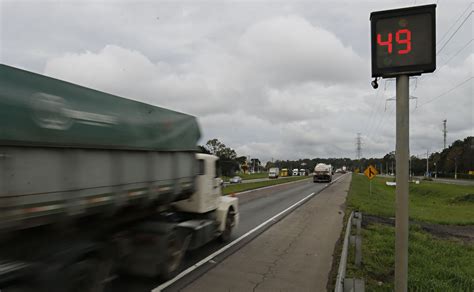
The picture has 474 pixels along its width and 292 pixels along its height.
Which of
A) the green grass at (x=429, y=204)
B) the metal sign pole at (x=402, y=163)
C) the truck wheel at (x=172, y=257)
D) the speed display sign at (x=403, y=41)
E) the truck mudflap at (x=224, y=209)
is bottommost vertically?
the green grass at (x=429, y=204)

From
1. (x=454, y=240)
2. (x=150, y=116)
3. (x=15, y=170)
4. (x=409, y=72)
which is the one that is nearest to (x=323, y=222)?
(x=454, y=240)

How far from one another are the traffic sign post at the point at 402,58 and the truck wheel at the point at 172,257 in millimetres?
4244

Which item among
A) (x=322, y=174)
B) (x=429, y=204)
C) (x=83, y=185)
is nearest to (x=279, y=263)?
(x=83, y=185)

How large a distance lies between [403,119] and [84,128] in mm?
4237

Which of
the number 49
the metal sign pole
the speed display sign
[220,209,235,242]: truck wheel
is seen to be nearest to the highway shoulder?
[220,209,235,242]: truck wheel

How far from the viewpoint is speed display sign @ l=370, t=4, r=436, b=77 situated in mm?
4215

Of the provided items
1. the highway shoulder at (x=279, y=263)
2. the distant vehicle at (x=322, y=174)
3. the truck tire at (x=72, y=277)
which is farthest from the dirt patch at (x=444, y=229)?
the distant vehicle at (x=322, y=174)

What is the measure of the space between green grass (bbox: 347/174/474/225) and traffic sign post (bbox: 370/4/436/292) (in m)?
14.1

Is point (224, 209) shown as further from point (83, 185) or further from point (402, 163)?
point (402, 163)

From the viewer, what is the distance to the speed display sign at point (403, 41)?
13.8 ft

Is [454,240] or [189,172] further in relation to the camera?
[454,240]

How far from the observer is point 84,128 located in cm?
492

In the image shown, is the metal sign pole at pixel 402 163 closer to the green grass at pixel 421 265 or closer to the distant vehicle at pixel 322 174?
the green grass at pixel 421 265

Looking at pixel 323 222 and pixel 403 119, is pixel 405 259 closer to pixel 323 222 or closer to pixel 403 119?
pixel 403 119
